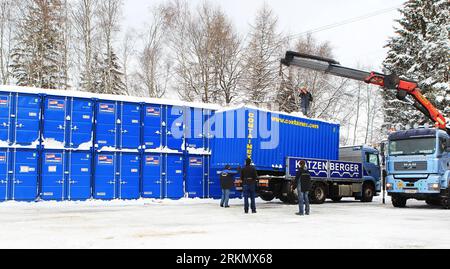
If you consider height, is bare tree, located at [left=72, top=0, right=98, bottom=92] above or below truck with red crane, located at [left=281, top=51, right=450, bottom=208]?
above

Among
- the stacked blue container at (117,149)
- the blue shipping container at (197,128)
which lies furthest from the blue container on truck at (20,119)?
the blue shipping container at (197,128)

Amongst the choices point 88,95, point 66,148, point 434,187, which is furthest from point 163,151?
point 434,187

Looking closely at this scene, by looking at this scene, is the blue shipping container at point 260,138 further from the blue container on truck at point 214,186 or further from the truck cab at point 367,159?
the truck cab at point 367,159

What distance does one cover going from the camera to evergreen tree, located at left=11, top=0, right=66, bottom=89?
3309cm

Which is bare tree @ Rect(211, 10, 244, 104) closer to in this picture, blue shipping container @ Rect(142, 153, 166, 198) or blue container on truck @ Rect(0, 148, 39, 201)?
blue shipping container @ Rect(142, 153, 166, 198)

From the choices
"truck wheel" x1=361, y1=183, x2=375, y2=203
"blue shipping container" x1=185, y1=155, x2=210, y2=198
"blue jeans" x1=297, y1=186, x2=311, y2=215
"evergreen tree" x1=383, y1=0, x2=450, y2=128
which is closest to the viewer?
"blue jeans" x1=297, y1=186, x2=311, y2=215

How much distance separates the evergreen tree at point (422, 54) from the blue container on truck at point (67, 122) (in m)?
20.3

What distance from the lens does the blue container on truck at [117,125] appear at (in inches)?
750

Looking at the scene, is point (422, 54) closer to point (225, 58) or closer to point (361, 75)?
point (361, 75)

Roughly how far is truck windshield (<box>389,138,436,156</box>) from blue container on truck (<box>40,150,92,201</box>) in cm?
1205

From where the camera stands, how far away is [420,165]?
17953mm

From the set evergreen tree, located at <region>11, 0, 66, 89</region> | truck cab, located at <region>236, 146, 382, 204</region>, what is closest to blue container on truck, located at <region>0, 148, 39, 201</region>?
truck cab, located at <region>236, 146, 382, 204</region>

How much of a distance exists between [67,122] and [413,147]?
43.9 ft
